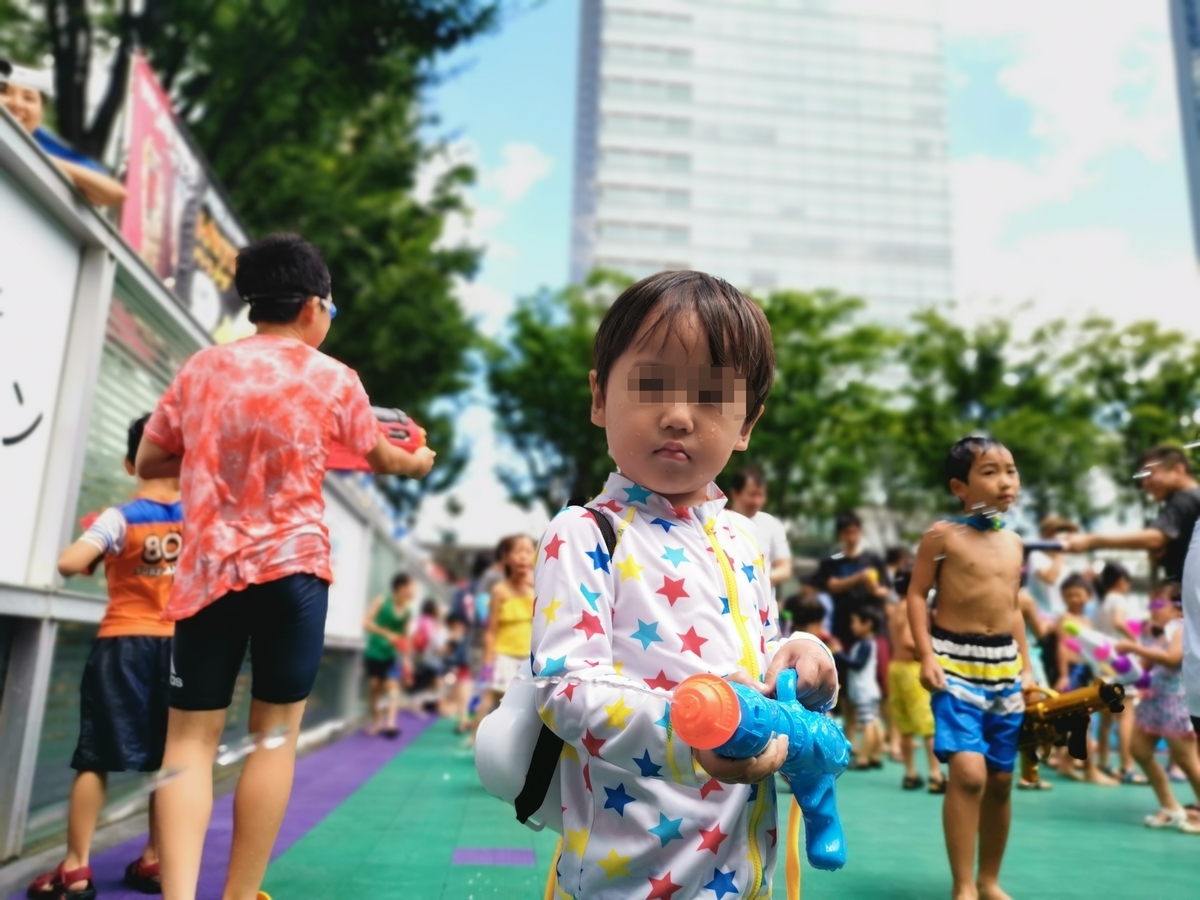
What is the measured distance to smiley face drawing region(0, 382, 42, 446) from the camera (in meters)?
3.42

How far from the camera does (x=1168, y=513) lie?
425 cm

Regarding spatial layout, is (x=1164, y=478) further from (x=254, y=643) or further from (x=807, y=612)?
(x=254, y=643)

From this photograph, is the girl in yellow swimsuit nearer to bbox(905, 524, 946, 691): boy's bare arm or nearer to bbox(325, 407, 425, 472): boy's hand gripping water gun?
bbox(905, 524, 946, 691): boy's bare arm

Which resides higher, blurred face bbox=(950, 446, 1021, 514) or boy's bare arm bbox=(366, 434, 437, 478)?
blurred face bbox=(950, 446, 1021, 514)

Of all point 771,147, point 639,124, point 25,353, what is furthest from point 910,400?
point 771,147

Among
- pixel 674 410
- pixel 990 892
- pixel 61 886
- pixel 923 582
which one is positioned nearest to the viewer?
pixel 674 410

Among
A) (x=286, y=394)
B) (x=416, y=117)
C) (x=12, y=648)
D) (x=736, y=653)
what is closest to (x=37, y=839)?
(x=12, y=648)

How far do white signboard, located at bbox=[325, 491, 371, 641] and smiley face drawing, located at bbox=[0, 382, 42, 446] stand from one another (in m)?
5.72

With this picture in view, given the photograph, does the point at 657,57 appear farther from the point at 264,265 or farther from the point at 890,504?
the point at 264,265

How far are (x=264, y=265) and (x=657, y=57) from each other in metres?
73.6

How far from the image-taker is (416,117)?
1634 centimetres

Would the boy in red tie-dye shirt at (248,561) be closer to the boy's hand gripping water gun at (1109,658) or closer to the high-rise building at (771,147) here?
the boy's hand gripping water gun at (1109,658)

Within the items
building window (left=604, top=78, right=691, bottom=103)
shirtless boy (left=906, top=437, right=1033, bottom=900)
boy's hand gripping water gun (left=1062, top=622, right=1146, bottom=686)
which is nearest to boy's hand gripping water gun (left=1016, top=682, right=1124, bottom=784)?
shirtless boy (left=906, top=437, right=1033, bottom=900)

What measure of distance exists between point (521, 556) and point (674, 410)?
→ 19.9ft
